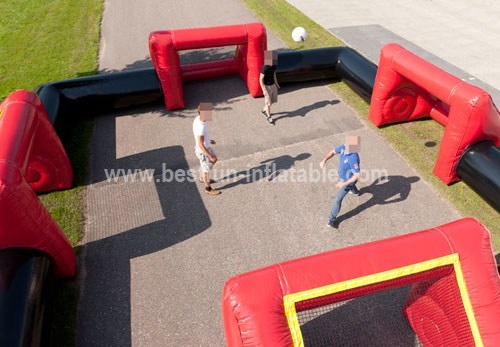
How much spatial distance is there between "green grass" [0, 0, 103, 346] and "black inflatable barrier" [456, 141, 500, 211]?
265 inches

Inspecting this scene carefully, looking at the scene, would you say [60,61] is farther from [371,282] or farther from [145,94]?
[371,282]

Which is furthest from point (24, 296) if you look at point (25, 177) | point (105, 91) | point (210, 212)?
point (105, 91)

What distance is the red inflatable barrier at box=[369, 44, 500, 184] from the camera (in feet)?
20.1

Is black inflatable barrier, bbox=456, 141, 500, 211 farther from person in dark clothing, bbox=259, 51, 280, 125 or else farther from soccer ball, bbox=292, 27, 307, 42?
soccer ball, bbox=292, 27, 307, 42

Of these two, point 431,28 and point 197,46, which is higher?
point 197,46

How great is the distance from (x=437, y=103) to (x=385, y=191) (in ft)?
9.81

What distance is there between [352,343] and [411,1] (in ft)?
53.1

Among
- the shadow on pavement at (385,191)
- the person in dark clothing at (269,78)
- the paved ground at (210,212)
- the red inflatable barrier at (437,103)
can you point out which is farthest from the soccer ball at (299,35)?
the shadow on pavement at (385,191)

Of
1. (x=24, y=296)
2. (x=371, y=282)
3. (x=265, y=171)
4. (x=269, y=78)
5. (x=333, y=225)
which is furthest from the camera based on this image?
(x=269, y=78)

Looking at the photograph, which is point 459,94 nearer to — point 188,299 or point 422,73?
point 422,73

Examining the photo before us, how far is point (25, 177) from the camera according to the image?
509cm

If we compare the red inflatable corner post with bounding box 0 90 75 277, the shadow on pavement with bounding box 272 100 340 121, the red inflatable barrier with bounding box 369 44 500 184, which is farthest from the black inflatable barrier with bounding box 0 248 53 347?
the red inflatable barrier with bounding box 369 44 500 184

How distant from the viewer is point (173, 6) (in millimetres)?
16062

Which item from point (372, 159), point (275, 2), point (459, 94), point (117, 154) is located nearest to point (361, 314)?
point (372, 159)
